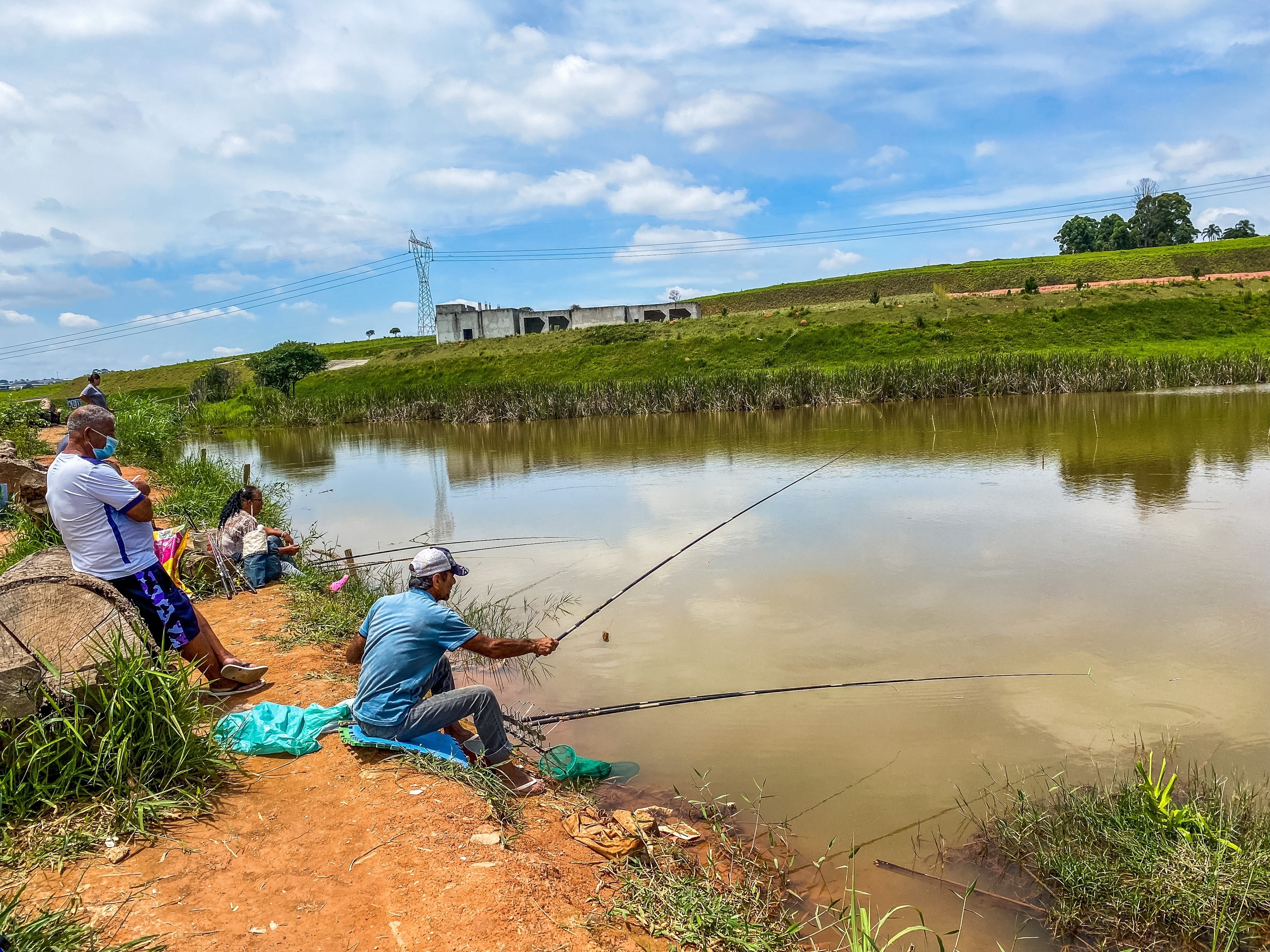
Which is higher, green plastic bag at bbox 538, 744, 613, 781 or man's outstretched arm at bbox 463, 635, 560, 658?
man's outstretched arm at bbox 463, 635, 560, 658

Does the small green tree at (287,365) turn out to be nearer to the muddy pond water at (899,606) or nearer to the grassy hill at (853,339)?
the grassy hill at (853,339)

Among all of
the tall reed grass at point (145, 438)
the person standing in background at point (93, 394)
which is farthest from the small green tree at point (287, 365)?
the person standing in background at point (93, 394)

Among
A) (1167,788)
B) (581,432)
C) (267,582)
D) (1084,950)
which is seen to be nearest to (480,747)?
(1084,950)

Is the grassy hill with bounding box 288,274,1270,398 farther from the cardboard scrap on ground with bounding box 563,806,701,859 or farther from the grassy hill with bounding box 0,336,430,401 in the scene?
the cardboard scrap on ground with bounding box 563,806,701,859

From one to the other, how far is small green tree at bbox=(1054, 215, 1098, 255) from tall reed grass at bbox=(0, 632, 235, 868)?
8959 cm

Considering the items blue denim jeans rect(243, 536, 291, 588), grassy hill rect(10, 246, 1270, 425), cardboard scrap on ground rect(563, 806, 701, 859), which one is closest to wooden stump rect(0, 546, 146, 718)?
cardboard scrap on ground rect(563, 806, 701, 859)

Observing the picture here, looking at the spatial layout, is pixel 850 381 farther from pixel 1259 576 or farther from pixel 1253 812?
pixel 1253 812

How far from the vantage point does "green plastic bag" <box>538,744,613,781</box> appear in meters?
4.60

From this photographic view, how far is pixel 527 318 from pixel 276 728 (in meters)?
54.8

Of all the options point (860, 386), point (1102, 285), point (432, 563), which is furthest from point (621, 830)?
point (1102, 285)

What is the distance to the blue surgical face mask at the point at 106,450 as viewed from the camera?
483 centimetres

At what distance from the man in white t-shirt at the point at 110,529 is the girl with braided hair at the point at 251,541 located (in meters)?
3.17

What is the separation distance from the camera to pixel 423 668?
4.25 meters

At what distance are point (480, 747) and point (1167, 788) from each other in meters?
3.25
